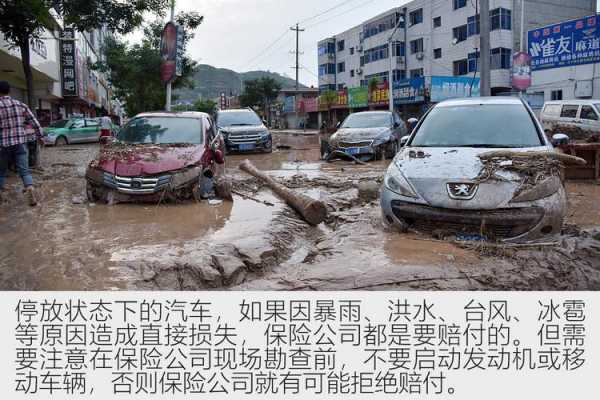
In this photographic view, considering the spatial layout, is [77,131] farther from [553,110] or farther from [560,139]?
[560,139]

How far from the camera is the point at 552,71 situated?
1140 inches

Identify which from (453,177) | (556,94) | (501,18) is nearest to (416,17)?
(501,18)

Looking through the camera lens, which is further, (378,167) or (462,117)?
(378,167)

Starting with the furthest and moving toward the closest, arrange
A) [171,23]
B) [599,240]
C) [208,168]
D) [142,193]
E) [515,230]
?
[171,23]
[208,168]
[142,193]
[599,240]
[515,230]

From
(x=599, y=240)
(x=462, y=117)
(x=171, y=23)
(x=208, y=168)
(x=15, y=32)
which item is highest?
(x=171, y=23)

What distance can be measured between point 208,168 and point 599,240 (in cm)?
494

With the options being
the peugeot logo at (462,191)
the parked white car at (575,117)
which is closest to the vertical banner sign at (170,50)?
the parked white car at (575,117)

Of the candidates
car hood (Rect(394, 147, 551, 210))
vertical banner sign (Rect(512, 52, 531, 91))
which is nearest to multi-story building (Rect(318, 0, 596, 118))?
vertical banner sign (Rect(512, 52, 531, 91))

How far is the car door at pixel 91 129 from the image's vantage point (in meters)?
24.3

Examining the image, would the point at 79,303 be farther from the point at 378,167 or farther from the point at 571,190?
the point at 378,167

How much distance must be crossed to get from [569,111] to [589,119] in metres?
0.71

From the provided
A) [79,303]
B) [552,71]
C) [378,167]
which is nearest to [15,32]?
[378,167]

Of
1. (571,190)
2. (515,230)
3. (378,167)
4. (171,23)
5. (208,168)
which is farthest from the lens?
(171,23)

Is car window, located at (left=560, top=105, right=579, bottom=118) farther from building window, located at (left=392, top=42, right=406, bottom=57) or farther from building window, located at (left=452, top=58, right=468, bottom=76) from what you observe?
building window, located at (left=392, top=42, right=406, bottom=57)
